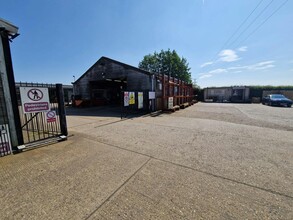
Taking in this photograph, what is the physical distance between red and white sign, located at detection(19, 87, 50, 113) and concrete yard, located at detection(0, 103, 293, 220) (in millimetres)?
Result: 1314

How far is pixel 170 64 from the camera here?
132 feet

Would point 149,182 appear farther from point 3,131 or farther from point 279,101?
point 279,101

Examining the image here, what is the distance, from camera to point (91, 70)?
16.9m

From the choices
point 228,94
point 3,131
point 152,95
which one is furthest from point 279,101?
point 3,131

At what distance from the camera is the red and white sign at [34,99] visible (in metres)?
4.01

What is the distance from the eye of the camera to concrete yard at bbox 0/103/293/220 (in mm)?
1883

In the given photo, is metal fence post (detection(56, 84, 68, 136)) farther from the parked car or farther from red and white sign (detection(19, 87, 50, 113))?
the parked car

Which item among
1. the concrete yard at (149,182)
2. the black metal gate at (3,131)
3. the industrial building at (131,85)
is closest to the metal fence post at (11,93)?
the black metal gate at (3,131)

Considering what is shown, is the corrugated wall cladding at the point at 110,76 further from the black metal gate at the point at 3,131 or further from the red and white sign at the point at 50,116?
the black metal gate at the point at 3,131

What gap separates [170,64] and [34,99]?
39964mm

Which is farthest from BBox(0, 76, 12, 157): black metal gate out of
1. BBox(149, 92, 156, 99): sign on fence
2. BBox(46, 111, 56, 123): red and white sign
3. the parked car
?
the parked car

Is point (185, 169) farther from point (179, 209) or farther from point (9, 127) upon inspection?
point (9, 127)

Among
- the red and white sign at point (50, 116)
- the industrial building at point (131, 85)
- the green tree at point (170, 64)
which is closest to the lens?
the red and white sign at point (50, 116)

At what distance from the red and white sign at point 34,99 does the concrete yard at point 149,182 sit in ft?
4.31
